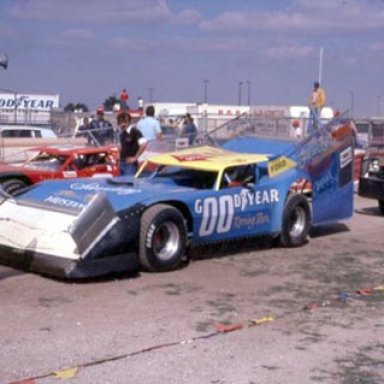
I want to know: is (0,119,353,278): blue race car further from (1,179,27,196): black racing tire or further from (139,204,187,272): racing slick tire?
(1,179,27,196): black racing tire

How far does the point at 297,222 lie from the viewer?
12289 millimetres

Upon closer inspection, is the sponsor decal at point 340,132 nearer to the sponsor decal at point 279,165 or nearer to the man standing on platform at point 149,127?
the sponsor decal at point 279,165

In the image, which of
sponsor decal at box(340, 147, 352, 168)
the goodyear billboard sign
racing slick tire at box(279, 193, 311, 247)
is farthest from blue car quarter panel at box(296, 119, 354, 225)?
the goodyear billboard sign

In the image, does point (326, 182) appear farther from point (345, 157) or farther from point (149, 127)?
point (149, 127)

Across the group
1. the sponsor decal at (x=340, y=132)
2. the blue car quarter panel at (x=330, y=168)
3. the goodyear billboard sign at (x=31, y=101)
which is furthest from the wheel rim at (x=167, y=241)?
the goodyear billboard sign at (x=31, y=101)

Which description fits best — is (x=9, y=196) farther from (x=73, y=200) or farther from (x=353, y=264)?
(x=353, y=264)

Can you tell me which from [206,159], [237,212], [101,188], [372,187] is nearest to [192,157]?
[206,159]

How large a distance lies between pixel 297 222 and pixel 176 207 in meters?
2.48

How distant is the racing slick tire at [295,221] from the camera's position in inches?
472

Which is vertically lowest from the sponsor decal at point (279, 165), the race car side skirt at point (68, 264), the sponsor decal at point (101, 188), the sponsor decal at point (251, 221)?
the race car side skirt at point (68, 264)

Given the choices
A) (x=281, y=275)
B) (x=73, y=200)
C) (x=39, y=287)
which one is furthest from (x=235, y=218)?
(x=39, y=287)

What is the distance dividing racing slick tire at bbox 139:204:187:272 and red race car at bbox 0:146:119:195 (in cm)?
481

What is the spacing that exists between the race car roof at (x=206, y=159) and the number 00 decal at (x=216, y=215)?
0.51 meters

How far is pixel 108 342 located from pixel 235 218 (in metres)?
4.07
